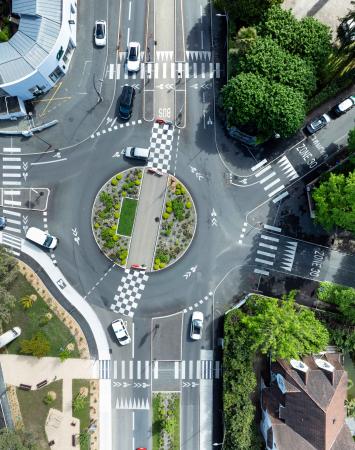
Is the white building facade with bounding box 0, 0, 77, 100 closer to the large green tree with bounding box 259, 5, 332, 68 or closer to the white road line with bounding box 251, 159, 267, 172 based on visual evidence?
the large green tree with bounding box 259, 5, 332, 68

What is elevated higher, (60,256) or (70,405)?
(60,256)

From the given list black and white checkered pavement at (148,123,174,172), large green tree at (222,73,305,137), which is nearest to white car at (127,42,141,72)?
black and white checkered pavement at (148,123,174,172)

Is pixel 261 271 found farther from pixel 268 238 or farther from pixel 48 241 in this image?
pixel 48 241

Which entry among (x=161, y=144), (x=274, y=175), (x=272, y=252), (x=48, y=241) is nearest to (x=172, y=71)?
(x=161, y=144)

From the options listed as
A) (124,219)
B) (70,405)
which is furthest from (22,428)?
(124,219)

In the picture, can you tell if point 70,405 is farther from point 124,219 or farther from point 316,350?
point 316,350

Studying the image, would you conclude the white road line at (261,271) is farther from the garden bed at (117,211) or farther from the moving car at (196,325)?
the garden bed at (117,211)
